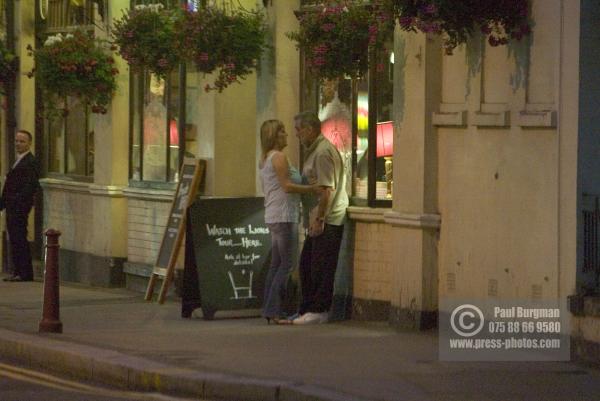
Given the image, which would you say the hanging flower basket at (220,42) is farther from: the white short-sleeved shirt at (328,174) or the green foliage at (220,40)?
the white short-sleeved shirt at (328,174)

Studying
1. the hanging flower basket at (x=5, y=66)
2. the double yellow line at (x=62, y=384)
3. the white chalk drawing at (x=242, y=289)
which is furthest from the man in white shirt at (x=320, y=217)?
the hanging flower basket at (x=5, y=66)

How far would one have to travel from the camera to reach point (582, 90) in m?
11.5

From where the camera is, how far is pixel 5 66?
20.4m

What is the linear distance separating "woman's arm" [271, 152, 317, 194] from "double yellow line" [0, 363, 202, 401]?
3.01m

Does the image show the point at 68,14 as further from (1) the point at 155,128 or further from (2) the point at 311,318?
(2) the point at 311,318

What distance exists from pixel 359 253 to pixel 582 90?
3.40m

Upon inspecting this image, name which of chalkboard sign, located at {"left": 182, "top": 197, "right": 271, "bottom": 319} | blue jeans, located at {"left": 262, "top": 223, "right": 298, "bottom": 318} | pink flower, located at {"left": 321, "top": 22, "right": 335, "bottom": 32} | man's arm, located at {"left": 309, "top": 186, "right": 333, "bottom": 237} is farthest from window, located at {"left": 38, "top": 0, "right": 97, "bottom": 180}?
pink flower, located at {"left": 321, "top": 22, "right": 335, "bottom": 32}

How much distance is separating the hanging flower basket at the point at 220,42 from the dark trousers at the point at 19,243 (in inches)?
186

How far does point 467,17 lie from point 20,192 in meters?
8.45

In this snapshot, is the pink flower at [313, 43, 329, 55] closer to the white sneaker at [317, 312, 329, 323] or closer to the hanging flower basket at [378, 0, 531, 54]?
the hanging flower basket at [378, 0, 531, 54]

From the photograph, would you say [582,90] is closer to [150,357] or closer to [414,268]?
[414,268]

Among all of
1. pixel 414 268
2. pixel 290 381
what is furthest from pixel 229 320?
pixel 290 381

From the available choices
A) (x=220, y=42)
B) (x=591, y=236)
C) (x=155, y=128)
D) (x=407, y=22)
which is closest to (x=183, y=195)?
(x=155, y=128)

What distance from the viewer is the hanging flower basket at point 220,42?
14.7m
